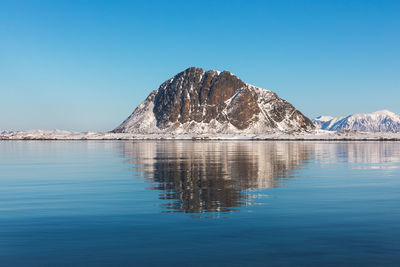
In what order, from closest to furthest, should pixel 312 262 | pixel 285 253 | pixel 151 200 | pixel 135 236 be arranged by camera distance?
pixel 312 262, pixel 285 253, pixel 135 236, pixel 151 200

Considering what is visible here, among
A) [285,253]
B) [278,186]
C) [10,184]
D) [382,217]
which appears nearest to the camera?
[285,253]

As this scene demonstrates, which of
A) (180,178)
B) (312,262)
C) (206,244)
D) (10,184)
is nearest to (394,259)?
(312,262)

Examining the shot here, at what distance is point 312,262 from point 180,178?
21008 mm

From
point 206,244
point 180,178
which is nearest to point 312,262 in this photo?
point 206,244

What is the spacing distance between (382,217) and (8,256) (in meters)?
14.7

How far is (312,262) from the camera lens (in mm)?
11625

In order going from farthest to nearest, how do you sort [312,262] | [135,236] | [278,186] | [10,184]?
1. [10,184]
2. [278,186]
3. [135,236]
4. [312,262]

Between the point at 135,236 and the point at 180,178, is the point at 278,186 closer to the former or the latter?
the point at 180,178

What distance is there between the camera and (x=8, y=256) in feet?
40.3

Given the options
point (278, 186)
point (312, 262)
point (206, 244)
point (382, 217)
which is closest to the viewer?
point (312, 262)

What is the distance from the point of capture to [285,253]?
40.8 feet

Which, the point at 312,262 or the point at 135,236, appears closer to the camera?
the point at 312,262

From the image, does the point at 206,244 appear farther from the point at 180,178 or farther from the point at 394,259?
the point at 180,178

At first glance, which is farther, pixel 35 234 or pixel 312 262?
pixel 35 234
